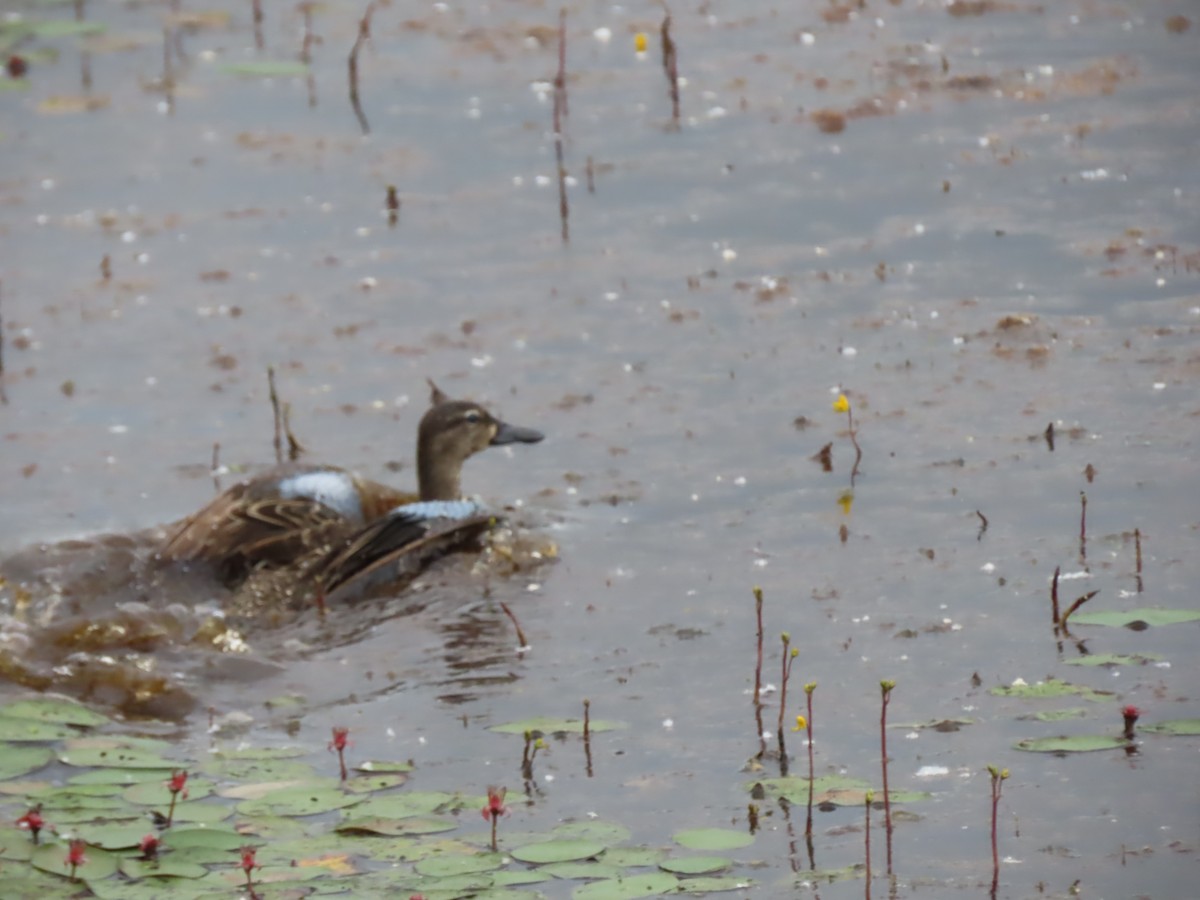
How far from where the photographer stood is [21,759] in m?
6.65

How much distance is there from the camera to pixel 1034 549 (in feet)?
26.4

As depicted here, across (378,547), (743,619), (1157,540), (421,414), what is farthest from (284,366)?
(1157,540)

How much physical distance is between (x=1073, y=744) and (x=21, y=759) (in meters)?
3.24

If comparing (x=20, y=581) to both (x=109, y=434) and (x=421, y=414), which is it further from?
(x=421, y=414)

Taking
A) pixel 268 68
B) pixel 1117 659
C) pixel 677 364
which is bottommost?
pixel 1117 659

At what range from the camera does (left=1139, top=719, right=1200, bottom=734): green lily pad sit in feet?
20.4

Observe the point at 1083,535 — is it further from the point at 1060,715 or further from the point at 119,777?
the point at 119,777

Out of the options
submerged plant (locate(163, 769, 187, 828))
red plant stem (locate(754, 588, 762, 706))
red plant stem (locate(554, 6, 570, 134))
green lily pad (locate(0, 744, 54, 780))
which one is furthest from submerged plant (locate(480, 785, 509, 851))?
red plant stem (locate(554, 6, 570, 134))

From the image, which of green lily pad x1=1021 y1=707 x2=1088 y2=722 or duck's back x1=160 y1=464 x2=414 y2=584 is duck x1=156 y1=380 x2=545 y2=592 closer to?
duck's back x1=160 y1=464 x2=414 y2=584

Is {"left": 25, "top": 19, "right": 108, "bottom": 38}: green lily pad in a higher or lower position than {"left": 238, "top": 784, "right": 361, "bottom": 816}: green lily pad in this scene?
higher

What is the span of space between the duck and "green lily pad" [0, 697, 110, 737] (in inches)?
70.9

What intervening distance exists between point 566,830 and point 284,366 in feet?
17.5

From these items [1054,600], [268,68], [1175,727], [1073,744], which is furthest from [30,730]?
[268,68]

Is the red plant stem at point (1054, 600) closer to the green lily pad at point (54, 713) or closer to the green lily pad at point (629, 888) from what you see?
the green lily pad at point (629, 888)
